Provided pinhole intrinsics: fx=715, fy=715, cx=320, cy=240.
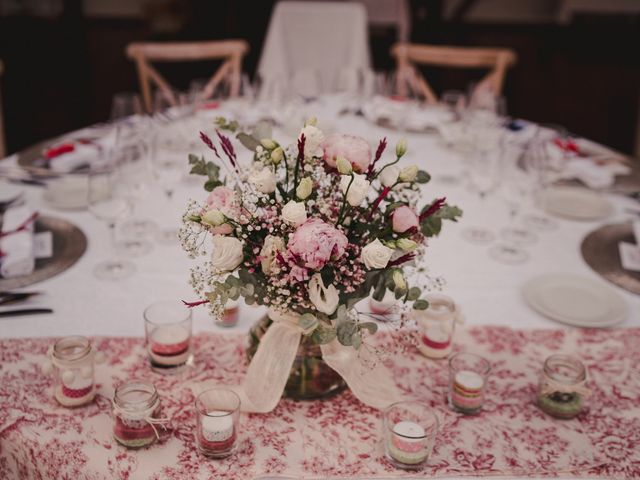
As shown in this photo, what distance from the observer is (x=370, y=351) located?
132cm

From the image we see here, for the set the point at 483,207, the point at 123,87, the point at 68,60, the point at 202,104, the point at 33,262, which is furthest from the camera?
the point at 68,60

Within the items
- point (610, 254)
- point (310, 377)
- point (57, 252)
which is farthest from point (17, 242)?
point (610, 254)

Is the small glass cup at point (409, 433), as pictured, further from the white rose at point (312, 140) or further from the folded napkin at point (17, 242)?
the folded napkin at point (17, 242)

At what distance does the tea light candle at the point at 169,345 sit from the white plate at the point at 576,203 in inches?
51.7

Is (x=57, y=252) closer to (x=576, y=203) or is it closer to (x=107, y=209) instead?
(x=107, y=209)

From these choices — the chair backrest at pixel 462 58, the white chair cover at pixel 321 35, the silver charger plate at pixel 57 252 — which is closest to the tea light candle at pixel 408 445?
the silver charger plate at pixel 57 252

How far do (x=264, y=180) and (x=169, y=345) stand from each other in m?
0.46

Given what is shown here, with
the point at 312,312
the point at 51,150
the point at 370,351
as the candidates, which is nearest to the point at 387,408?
the point at 370,351

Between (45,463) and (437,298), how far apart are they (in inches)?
33.6

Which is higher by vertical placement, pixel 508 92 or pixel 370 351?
pixel 370 351

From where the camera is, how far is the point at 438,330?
5.08 feet

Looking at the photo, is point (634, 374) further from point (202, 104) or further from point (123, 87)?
point (123, 87)

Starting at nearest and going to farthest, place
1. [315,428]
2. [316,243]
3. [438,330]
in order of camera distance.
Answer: [316,243]
[315,428]
[438,330]

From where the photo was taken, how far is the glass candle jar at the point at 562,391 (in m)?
1.36
